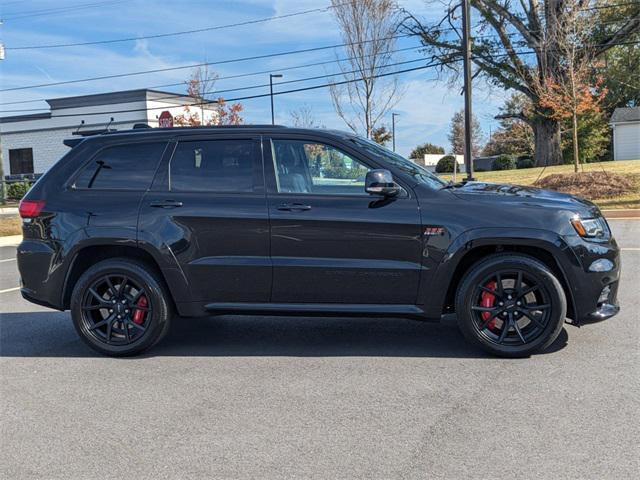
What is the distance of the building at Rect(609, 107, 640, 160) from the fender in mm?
42644

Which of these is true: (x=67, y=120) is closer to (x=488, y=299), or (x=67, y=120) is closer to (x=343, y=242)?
(x=343, y=242)

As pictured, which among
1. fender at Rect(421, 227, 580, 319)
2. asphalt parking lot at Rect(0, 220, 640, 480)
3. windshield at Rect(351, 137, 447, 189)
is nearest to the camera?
asphalt parking lot at Rect(0, 220, 640, 480)

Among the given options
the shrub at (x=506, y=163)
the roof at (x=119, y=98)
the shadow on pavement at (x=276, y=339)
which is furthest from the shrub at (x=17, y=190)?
the shrub at (x=506, y=163)

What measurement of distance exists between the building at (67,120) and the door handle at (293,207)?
37342 millimetres

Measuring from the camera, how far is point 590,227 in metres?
4.77

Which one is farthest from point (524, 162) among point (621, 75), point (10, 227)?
point (10, 227)

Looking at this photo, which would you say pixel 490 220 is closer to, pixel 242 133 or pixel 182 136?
pixel 242 133

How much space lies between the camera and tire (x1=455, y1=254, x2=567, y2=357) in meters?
4.73

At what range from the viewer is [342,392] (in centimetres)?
423

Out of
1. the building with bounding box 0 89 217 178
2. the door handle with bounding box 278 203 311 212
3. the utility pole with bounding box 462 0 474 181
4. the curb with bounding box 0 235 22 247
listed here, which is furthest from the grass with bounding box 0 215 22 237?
the building with bounding box 0 89 217 178

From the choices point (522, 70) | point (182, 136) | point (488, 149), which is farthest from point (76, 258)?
point (488, 149)

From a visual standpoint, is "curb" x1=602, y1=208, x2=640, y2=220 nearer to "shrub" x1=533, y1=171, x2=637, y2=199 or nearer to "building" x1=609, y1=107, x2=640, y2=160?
"shrub" x1=533, y1=171, x2=637, y2=199

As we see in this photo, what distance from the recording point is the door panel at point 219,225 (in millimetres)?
5004

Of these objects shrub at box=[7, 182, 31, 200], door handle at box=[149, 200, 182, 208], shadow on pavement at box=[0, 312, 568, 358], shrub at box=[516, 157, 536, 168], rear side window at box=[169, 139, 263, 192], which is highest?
shrub at box=[516, 157, 536, 168]
